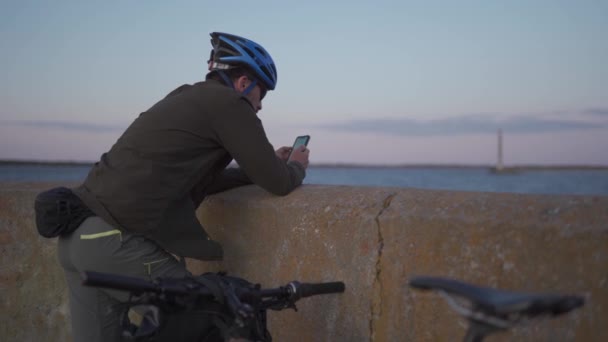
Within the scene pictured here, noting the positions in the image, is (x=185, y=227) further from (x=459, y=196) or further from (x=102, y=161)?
(x=459, y=196)

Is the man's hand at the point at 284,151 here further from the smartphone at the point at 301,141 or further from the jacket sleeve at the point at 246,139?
the jacket sleeve at the point at 246,139

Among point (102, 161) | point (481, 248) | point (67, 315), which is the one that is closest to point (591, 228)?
point (481, 248)

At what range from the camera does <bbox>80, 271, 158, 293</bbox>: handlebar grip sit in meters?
2.03

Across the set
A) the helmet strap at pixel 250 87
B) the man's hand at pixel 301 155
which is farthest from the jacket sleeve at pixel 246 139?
the man's hand at pixel 301 155

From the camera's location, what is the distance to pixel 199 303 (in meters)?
2.33

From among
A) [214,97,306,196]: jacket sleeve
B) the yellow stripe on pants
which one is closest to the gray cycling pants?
the yellow stripe on pants

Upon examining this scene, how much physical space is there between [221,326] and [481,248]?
1077 millimetres

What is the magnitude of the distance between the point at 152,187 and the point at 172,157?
0.15 meters

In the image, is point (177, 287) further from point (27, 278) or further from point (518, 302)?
point (27, 278)

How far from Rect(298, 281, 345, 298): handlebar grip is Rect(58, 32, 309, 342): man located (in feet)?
2.14

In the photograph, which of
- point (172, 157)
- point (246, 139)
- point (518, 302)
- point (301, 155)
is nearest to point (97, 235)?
point (172, 157)

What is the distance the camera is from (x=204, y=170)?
301 centimetres

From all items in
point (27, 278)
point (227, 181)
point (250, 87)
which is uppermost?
point (250, 87)

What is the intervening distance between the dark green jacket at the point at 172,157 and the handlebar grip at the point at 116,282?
773 millimetres
